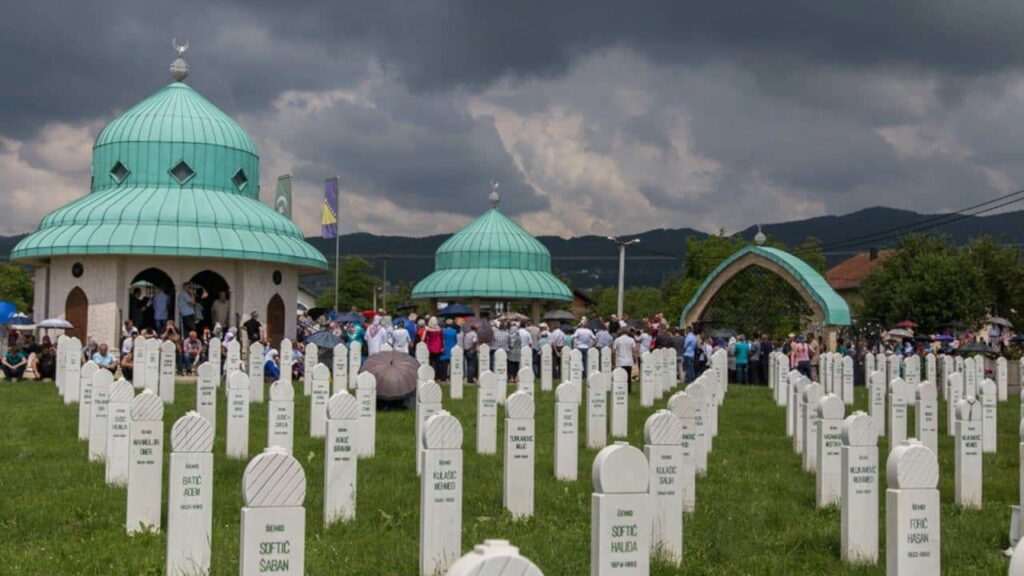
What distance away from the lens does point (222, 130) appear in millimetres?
39562

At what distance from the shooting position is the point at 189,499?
8.45 metres

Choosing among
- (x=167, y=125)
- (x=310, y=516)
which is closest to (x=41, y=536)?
(x=310, y=516)

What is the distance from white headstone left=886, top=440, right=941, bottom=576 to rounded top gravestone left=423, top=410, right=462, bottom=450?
2.95 m

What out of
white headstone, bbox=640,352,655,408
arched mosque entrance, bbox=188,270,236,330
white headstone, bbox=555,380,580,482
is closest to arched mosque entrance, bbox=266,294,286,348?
arched mosque entrance, bbox=188,270,236,330

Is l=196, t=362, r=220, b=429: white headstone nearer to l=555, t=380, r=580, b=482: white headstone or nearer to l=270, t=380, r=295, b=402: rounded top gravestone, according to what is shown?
l=270, t=380, r=295, b=402: rounded top gravestone

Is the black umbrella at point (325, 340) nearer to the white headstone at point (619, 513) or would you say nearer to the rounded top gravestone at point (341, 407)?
the rounded top gravestone at point (341, 407)

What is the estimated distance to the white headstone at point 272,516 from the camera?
648cm

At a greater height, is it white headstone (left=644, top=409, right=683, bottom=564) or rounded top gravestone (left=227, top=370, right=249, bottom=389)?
rounded top gravestone (left=227, top=370, right=249, bottom=389)

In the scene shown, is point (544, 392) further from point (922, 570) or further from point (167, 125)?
point (167, 125)

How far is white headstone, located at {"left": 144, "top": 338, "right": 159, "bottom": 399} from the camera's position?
2283 centimetres

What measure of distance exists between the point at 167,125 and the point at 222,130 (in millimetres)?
1779

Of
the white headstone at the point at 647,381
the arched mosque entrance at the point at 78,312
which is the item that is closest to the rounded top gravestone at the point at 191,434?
the white headstone at the point at 647,381

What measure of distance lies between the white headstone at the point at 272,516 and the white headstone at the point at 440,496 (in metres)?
1.84

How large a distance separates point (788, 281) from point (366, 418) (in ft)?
86.7
